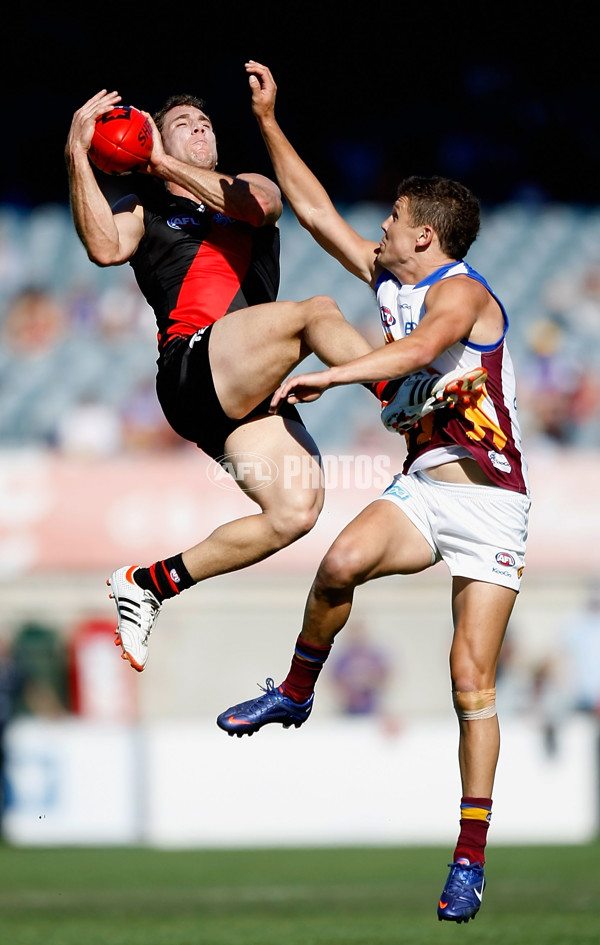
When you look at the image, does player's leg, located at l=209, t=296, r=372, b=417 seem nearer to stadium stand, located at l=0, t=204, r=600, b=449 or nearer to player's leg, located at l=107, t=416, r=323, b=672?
player's leg, located at l=107, t=416, r=323, b=672

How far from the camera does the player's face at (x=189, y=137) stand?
6.05m

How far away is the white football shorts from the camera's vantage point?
5.57m

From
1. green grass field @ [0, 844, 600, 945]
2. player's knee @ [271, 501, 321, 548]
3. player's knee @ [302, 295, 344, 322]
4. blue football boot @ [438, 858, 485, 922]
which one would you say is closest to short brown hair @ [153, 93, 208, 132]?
player's knee @ [302, 295, 344, 322]

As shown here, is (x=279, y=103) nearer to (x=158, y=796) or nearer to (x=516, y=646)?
(x=516, y=646)

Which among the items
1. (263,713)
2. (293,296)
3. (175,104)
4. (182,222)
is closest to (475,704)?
(263,713)

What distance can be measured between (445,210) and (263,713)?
2287mm

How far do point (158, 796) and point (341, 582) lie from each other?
758cm

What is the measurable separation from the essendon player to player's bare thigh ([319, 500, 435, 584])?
34cm

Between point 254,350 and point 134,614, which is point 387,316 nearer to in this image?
point 254,350

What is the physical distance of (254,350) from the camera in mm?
5555

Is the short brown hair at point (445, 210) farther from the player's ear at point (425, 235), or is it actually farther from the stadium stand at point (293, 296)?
the stadium stand at point (293, 296)

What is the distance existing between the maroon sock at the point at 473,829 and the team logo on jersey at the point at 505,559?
3.15 feet

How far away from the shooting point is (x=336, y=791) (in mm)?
12492

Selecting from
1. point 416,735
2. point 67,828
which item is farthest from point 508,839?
point 67,828
